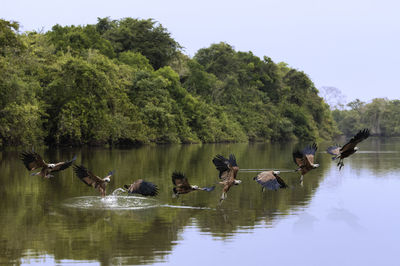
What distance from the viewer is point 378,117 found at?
5551 inches

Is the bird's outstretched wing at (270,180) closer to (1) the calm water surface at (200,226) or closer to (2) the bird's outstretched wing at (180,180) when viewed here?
(1) the calm water surface at (200,226)

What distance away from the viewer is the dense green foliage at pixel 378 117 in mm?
138750

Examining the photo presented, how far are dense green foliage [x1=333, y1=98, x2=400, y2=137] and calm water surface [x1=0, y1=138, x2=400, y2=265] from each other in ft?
404

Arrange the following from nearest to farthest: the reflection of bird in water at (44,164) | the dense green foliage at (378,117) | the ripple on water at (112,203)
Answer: the reflection of bird in water at (44,164)
the ripple on water at (112,203)
the dense green foliage at (378,117)

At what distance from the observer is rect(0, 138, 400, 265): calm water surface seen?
34.2ft

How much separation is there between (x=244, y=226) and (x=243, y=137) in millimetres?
67726

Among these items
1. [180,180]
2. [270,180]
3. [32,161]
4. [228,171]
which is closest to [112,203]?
[32,161]

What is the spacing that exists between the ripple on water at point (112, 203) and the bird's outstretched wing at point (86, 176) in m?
1.89

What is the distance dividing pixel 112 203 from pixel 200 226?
414 centimetres

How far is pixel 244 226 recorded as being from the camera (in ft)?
43.7

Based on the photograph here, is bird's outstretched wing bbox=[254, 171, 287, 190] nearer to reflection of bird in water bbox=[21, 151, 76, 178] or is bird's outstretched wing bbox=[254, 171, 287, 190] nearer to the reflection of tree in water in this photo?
the reflection of tree in water

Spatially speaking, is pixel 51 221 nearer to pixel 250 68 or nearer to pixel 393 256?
pixel 393 256

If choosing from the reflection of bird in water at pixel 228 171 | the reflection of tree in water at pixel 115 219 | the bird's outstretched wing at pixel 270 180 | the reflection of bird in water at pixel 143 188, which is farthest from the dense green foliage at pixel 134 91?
the bird's outstretched wing at pixel 270 180

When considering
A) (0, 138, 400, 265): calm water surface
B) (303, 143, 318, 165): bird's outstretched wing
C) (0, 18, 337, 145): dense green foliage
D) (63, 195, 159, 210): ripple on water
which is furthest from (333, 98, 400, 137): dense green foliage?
(303, 143, 318, 165): bird's outstretched wing
